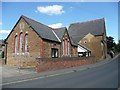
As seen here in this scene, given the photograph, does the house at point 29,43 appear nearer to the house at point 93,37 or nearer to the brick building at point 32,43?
the brick building at point 32,43

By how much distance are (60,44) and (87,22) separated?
97.4 feet

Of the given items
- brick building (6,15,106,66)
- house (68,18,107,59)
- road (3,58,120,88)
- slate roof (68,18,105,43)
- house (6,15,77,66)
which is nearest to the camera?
road (3,58,120,88)

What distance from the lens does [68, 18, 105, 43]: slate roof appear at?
177 ft

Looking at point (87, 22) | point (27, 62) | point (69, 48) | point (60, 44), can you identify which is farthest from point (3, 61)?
point (87, 22)

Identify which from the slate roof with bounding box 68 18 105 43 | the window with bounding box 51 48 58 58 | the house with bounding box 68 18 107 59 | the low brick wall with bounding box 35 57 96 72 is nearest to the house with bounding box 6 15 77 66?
the window with bounding box 51 48 58 58

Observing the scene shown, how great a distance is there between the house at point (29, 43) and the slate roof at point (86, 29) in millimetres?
22573

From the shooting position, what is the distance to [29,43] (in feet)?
94.1

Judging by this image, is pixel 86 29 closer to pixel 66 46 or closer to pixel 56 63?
pixel 66 46

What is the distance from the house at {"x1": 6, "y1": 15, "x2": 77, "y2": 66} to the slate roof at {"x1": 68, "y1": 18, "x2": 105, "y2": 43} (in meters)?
22.6

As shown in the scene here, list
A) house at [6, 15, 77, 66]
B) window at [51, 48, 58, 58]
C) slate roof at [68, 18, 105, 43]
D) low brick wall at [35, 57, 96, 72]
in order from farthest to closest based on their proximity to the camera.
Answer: slate roof at [68, 18, 105, 43] < window at [51, 48, 58, 58] < house at [6, 15, 77, 66] < low brick wall at [35, 57, 96, 72]

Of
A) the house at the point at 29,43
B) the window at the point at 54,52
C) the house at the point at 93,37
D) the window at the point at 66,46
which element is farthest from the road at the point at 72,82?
the house at the point at 93,37

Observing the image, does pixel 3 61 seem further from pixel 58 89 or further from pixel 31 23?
pixel 58 89

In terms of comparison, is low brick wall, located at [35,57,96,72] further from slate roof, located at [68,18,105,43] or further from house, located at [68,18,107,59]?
slate roof, located at [68,18,105,43]

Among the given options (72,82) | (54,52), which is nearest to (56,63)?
(54,52)
